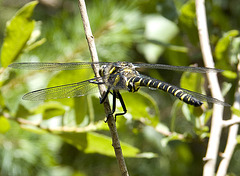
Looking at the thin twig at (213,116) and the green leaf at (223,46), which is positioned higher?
the green leaf at (223,46)

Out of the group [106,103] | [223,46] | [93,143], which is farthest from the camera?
[223,46]

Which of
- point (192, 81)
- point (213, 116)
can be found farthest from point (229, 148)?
point (192, 81)

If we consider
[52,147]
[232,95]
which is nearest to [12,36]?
[52,147]

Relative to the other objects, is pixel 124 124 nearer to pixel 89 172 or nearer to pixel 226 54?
pixel 226 54

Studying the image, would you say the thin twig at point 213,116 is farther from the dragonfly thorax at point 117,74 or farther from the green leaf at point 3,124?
the green leaf at point 3,124

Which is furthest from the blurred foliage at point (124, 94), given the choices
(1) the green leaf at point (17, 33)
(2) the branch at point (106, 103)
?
(2) the branch at point (106, 103)

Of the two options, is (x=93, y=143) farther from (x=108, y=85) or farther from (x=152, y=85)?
(x=152, y=85)

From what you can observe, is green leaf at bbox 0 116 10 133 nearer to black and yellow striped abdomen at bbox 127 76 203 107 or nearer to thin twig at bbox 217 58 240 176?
black and yellow striped abdomen at bbox 127 76 203 107
